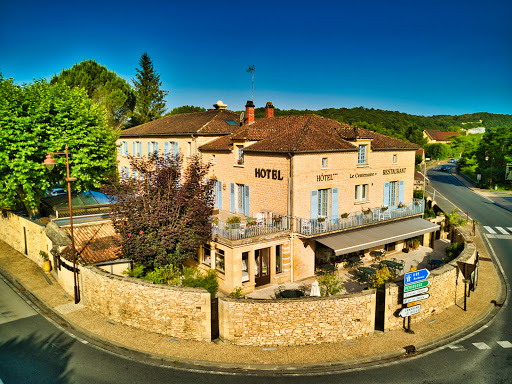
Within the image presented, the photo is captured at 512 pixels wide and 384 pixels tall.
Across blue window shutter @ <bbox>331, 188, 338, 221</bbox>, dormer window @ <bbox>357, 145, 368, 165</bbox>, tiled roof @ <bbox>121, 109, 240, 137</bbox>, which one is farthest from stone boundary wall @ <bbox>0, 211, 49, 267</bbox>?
dormer window @ <bbox>357, 145, 368, 165</bbox>

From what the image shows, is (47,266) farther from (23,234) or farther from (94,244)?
(23,234)

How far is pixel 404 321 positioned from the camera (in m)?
15.3

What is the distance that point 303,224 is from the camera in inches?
808

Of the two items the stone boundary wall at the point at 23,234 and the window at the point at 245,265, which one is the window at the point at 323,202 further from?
the stone boundary wall at the point at 23,234

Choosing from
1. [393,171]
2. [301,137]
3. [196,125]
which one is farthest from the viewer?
[196,125]

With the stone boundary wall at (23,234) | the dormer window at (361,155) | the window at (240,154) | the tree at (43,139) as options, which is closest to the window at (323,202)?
the dormer window at (361,155)

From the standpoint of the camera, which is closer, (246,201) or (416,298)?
(416,298)

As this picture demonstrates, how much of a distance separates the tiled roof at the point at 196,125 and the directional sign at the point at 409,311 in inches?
774

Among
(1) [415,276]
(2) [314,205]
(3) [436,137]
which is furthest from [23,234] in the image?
(3) [436,137]

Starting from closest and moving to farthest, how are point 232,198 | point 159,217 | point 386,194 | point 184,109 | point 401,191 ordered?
point 159,217 → point 232,198 → point 386,194 → point 401,191 → point 184,109

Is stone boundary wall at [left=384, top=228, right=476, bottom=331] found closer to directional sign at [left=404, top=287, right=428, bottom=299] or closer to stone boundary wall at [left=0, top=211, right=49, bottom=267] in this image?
directional sign at [left=404, top=287, right=428, bottom=299]

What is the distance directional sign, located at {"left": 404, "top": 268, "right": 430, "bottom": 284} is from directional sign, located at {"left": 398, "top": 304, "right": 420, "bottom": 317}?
1.09 m

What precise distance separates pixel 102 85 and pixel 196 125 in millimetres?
21162

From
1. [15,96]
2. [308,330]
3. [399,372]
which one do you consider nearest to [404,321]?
[399,372]
